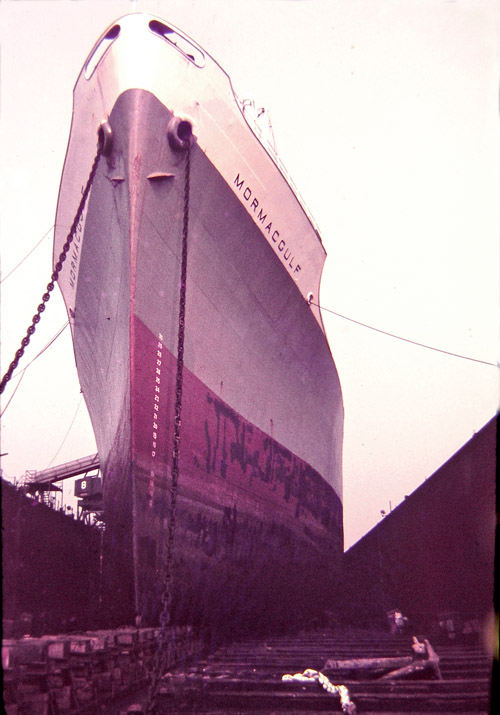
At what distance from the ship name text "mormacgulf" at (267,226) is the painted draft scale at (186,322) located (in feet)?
0.09

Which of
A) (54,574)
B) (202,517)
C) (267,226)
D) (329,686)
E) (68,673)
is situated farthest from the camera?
(54,574)

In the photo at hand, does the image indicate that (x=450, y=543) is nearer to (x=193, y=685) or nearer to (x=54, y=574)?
(x=54, y=574)

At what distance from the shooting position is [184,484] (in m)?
4.62

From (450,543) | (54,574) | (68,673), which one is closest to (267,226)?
(450,543)

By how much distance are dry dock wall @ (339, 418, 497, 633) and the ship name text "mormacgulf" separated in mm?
3011

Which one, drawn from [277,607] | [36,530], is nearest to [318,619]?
[277,607]

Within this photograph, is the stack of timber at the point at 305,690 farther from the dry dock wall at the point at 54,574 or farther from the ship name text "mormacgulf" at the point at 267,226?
the ship name text "mormacgulf" at the point at 267,226

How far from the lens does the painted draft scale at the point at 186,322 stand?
4.45 metres

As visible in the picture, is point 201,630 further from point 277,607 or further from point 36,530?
point 36,530

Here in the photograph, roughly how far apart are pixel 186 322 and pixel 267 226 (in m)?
1.83

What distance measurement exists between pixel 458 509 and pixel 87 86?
6223mm

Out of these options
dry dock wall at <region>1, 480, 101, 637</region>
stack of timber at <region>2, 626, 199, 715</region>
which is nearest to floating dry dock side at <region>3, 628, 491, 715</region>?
stack of timber at <region>2, 626, 199, 715</region>

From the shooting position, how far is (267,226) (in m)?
6.21

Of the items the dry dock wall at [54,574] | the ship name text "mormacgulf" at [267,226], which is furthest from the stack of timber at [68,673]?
the ship name text "mormacgulf" at [267,226]
